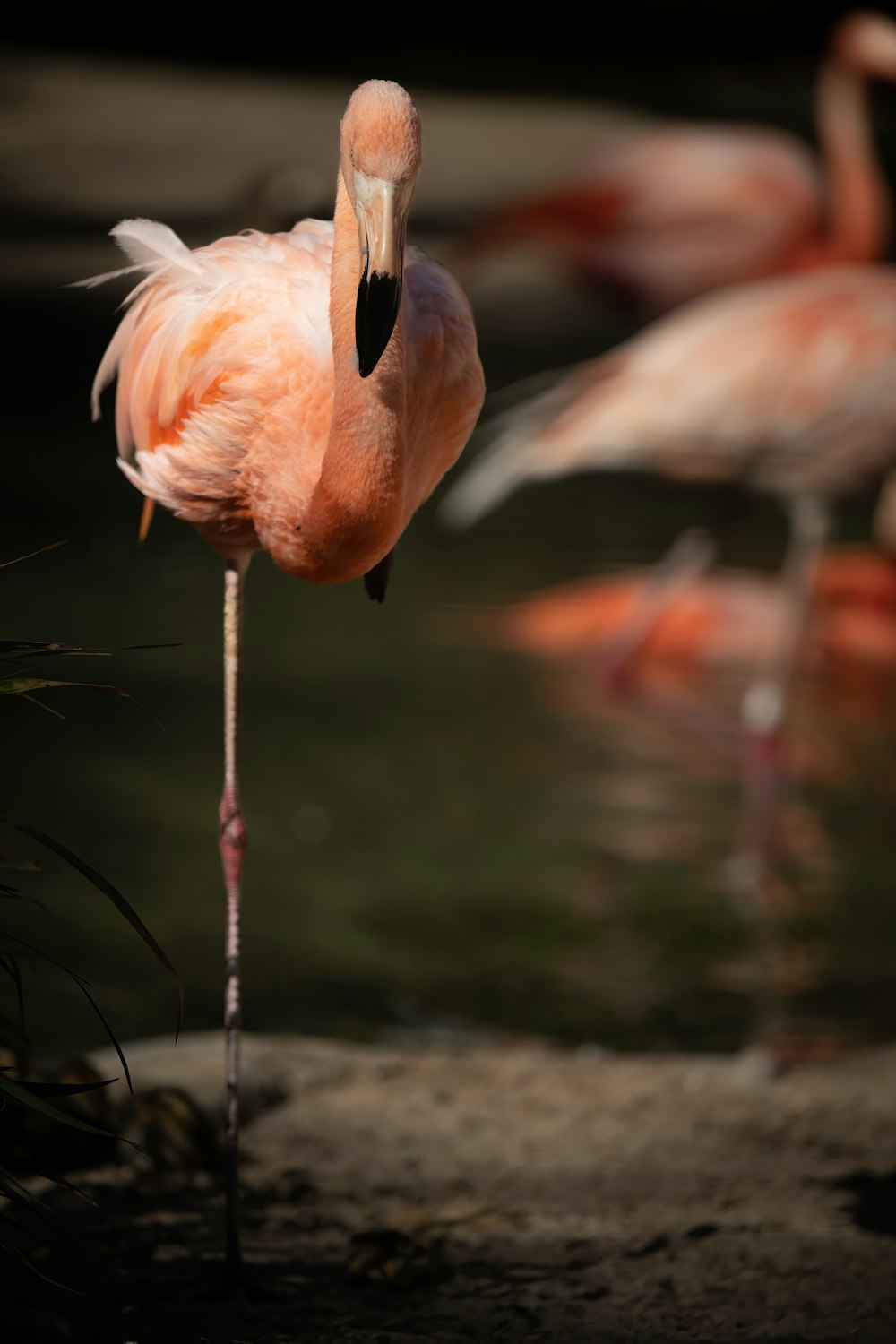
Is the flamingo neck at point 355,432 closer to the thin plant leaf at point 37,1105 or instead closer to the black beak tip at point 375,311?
the black beak tip at point 375,311

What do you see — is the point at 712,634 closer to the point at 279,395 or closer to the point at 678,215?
the point at 678,215

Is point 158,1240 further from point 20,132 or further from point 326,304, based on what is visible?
point 20,132

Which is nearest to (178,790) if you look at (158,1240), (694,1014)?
(694,1014)

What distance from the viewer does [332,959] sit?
15.0 ft

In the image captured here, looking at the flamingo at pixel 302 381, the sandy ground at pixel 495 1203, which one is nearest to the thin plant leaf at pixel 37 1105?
the sandy ground at pixel 495 1203

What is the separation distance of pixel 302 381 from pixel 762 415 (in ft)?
11.0

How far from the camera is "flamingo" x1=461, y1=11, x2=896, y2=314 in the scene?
7.93m

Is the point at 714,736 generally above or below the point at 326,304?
below

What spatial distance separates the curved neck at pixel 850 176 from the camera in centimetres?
784

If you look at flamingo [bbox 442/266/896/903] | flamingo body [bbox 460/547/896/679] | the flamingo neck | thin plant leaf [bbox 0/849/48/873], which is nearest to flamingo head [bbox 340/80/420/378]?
the flamingo neck

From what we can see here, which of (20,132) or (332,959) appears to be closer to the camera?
(332,959)

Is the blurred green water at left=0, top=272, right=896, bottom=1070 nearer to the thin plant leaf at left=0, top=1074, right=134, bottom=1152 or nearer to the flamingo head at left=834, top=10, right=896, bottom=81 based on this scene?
the thin plant leaf at left=0, top=1074, right=134, bottom=1152

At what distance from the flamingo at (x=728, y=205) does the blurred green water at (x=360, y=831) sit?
5.06 ft

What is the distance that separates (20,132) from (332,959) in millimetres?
11840
